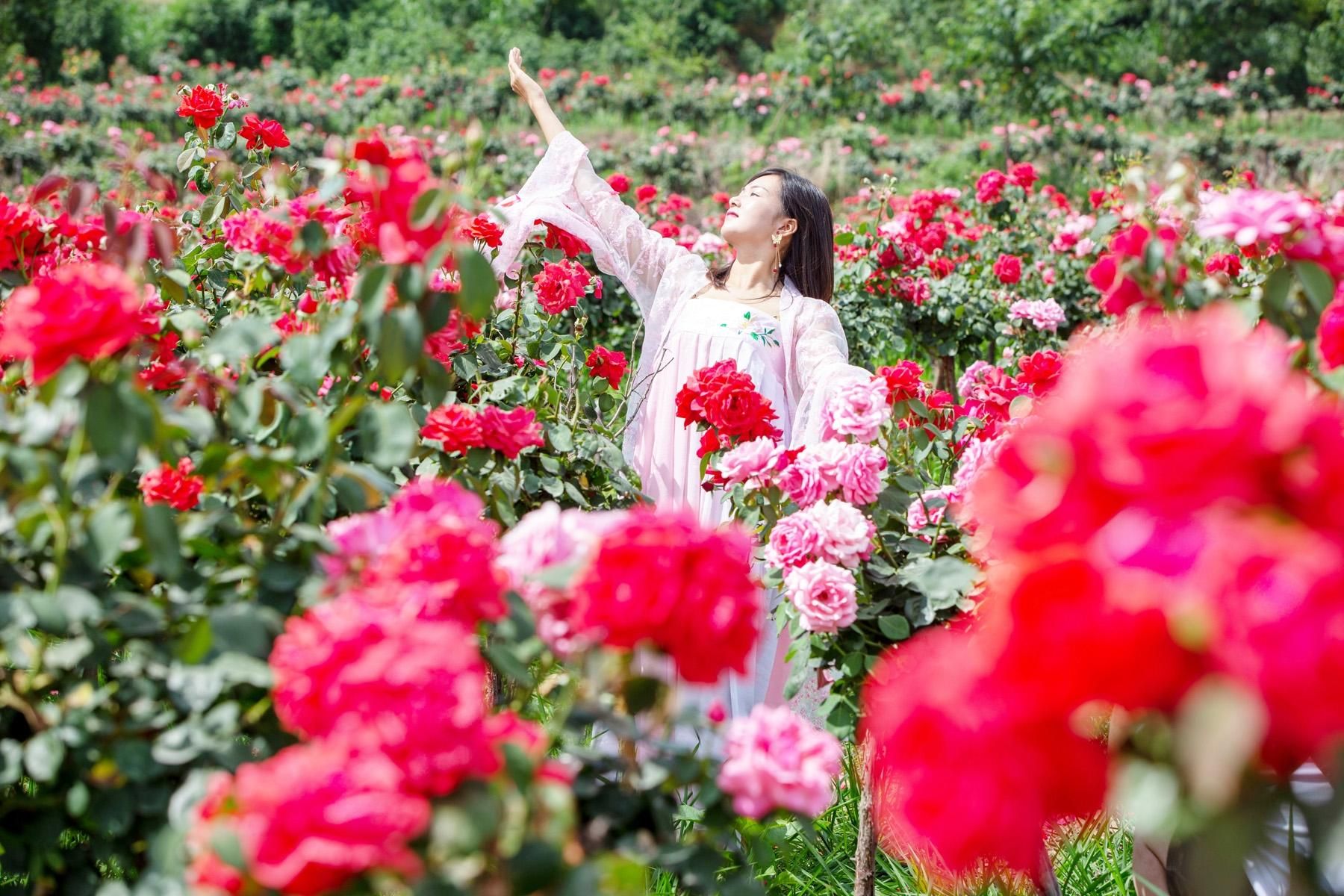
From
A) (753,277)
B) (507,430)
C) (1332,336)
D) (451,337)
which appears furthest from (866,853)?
(753,277)

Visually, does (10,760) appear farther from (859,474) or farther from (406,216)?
(859,474)

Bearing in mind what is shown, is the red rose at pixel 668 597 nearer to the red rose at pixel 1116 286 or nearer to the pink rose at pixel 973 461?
the red rose at pixel 1116 286

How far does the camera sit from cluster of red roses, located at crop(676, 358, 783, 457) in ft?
5.53

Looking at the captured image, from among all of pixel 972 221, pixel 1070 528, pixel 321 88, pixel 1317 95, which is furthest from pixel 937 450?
pixel 1317 95

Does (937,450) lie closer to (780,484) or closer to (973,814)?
(780,484)

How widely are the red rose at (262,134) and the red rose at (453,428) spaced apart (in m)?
1.03

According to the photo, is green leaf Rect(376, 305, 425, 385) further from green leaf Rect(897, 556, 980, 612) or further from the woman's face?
the woman's face

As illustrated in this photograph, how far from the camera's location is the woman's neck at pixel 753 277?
2.76 m

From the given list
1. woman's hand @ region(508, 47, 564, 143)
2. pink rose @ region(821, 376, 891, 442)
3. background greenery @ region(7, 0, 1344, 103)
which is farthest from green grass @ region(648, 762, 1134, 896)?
background greenery @ region(7, 0, 1344, 103)

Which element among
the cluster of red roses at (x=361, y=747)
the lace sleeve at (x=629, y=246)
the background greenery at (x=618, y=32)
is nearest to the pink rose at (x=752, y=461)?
the cluster of red roses at (x=361, y=747)

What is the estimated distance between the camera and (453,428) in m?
1.26

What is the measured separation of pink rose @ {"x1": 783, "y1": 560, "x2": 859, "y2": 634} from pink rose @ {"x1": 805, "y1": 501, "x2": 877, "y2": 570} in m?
0.03

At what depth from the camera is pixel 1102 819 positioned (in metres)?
1.95

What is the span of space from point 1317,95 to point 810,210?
37.5 ft
